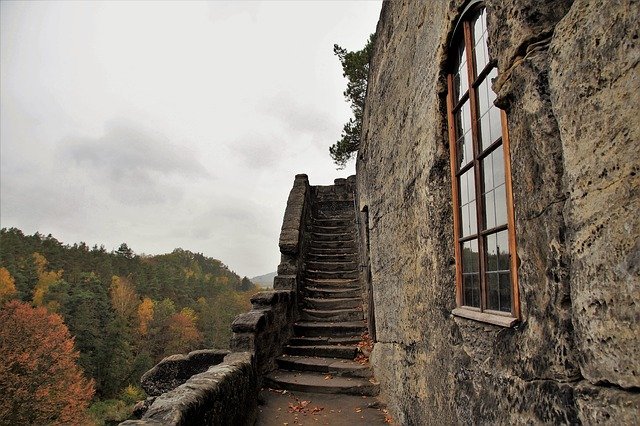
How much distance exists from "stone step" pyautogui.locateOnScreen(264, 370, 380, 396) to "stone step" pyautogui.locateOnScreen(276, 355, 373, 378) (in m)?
0.10

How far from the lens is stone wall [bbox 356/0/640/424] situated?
139 centimetres

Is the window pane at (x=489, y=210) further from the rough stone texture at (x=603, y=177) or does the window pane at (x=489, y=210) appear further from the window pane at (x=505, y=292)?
the rough stone texture at (x=603, y=177)

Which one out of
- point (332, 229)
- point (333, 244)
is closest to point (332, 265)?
point (333, 244)

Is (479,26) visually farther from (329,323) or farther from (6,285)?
(6,285)

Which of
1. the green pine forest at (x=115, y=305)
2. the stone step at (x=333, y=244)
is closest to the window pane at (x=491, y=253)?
the stone step at (x=333, y=244)

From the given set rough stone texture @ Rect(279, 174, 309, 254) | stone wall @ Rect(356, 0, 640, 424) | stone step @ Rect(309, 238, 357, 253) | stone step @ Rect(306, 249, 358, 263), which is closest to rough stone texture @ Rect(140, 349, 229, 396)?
rough stone texture @ Rect(279, 174, 309, 254)

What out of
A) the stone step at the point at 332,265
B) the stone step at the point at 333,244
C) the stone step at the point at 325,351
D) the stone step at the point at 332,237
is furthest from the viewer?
the stone step at the point at 332,237

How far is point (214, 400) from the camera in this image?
11.9 ft

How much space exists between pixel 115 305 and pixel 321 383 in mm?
55767

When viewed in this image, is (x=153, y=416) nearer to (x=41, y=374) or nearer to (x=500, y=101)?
(x=500, y=101)

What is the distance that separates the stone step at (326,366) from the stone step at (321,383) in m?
0.10

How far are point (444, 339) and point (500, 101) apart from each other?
6.41 ft

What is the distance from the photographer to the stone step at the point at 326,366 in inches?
272

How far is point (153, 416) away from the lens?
291 centimetres
